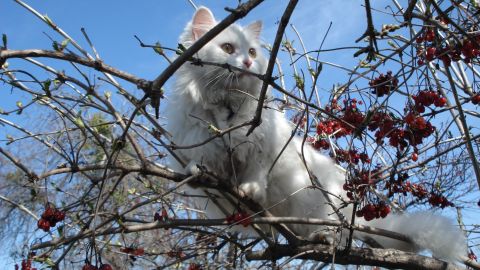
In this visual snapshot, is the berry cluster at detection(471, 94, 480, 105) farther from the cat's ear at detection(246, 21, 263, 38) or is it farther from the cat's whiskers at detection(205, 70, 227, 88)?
the cat's ear at detection(246, 21, 263, 38)

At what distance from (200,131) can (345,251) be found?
1343 mm

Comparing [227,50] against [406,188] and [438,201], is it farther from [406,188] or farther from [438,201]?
[438,201]

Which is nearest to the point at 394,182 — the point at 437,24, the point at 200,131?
the point at 437,24

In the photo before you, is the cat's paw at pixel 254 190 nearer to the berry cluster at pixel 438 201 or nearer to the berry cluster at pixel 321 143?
the berry cluster at pixel 321 143

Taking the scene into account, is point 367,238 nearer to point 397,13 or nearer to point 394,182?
point 394,182

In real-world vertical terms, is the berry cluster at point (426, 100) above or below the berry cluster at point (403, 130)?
above

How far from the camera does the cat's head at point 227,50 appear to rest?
386 centimetres

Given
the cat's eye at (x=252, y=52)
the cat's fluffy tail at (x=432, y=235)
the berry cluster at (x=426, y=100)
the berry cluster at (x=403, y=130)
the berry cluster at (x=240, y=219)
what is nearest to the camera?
the berry cluster at (x=403, y=130)

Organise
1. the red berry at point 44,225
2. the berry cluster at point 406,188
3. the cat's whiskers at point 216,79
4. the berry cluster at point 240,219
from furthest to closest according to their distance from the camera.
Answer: the cat's whiskers at point 216,79 < the berry cluster at point 406,188 < the berry cluster at point 240,219 < the red berry at point 44,225

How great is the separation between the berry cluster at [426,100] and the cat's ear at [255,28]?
2.11m

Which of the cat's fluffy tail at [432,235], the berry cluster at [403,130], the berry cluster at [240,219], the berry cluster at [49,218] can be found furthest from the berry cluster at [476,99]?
the berry cluster at [49,218]

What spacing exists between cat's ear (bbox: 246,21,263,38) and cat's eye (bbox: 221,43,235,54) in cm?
55

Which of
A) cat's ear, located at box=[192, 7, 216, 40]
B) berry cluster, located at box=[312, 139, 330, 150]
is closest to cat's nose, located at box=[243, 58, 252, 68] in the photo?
cat's ear, located at box=[192, 7, 216, 40]

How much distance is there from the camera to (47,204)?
2.49 m
